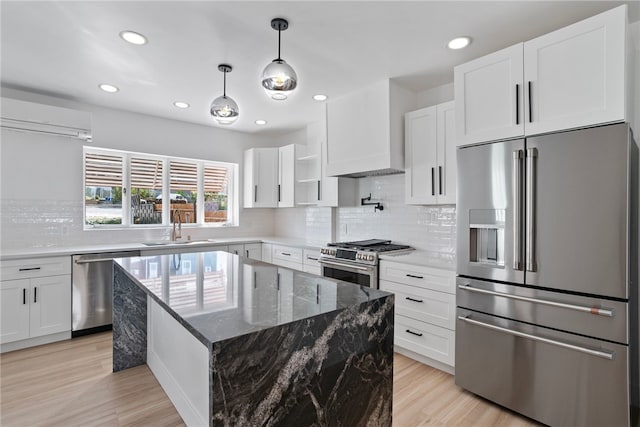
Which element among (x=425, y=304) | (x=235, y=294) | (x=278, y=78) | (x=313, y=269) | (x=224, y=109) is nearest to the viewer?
(x=235, y=294)

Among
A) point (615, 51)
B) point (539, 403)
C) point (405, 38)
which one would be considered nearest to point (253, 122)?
point (405, 38)

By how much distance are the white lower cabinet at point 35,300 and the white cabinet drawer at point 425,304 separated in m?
3.18

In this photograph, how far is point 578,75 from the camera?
1871 mm

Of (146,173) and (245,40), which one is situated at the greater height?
(245,40)

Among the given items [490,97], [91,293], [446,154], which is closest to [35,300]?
[91,293]

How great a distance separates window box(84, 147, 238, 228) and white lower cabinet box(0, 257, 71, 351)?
868 millimetres

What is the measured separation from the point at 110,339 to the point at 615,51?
4.64 meters

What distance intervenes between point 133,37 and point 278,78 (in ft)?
4.33

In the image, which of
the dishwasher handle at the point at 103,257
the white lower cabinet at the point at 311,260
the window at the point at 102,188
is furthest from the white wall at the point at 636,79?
the window at the point at 102,188

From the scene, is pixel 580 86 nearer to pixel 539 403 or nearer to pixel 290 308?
pixel 539 403

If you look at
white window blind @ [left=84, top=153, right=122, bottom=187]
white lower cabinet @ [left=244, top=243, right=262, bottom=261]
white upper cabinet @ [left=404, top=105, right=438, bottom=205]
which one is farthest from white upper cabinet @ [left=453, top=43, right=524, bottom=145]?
white window blind @ [left=84, top=153, right=122, bottom=187]

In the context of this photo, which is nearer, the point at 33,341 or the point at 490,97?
the point at 490,97

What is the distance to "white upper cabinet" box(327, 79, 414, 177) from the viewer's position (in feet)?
10.4

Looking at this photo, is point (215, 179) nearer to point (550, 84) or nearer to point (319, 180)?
point (319, 180)
